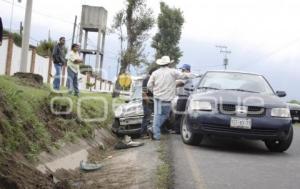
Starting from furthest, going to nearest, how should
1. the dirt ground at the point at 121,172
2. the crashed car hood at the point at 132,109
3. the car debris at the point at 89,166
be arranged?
the crashed car hood at the point at 132,109, the car debris at the point at 89,166, the dirt ground at the point at 121,172

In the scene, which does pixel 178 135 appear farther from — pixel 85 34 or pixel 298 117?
pixel 85 34

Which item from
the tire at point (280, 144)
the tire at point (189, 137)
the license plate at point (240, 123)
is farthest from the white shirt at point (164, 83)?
the tire at point (280, 144)

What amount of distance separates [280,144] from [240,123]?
3.51 ft

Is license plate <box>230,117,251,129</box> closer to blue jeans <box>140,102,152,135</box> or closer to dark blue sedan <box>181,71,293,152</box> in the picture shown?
dark blue sedan <box>181,71,293,152</box>

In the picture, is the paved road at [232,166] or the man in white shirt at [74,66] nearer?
the paved road at [232,166]

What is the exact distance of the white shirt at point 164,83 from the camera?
12.2 m

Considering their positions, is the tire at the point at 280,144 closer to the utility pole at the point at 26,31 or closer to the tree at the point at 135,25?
the utility pole at the point at 26,31

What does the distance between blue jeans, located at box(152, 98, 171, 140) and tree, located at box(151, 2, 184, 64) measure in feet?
138

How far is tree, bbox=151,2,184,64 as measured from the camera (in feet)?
180

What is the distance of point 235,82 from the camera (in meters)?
11.6

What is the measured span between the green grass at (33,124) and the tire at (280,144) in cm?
365

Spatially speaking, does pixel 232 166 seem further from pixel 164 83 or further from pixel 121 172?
pixel 164 83

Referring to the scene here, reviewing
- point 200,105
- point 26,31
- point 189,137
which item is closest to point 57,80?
point 26,31

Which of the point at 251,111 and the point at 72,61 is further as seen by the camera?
the point at 72,61
